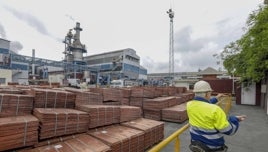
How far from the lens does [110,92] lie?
8461 mm

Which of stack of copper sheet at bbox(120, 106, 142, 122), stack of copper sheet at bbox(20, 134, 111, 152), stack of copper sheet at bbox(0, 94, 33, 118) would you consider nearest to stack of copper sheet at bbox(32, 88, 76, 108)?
stack of copper sheet at bbox(0, 94, 33, 118)

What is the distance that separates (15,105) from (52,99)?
0.95 meters

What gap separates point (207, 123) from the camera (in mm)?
2324

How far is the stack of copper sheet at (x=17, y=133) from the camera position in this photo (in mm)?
3294

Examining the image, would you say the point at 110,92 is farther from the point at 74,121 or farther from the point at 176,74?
the point at 176,74

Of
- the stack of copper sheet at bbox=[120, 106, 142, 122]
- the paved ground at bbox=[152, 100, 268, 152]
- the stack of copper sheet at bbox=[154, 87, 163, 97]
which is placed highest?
the stack of copper sheet at bbox=[154, 87, 163, 97]

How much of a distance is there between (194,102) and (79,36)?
182ft

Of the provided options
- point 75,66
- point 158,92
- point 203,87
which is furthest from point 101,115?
point 75,66

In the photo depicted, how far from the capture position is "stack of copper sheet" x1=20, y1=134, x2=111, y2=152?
3.73m

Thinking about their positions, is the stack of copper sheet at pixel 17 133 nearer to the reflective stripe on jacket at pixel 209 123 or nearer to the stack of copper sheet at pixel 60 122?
the stack of copper sheet at pixel 60 122

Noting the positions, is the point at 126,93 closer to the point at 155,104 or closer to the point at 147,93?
the point at 147,93

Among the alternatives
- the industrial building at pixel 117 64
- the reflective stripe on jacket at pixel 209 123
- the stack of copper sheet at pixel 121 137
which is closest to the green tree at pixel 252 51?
the stack of copper sheet at pixel 121 137

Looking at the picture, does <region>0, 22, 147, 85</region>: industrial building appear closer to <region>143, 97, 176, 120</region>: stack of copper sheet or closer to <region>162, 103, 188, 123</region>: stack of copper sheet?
<region>143, 97, 176, 120</region>: stack of copper sheet

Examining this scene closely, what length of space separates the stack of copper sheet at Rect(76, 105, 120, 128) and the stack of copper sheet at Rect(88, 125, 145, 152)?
18cm
